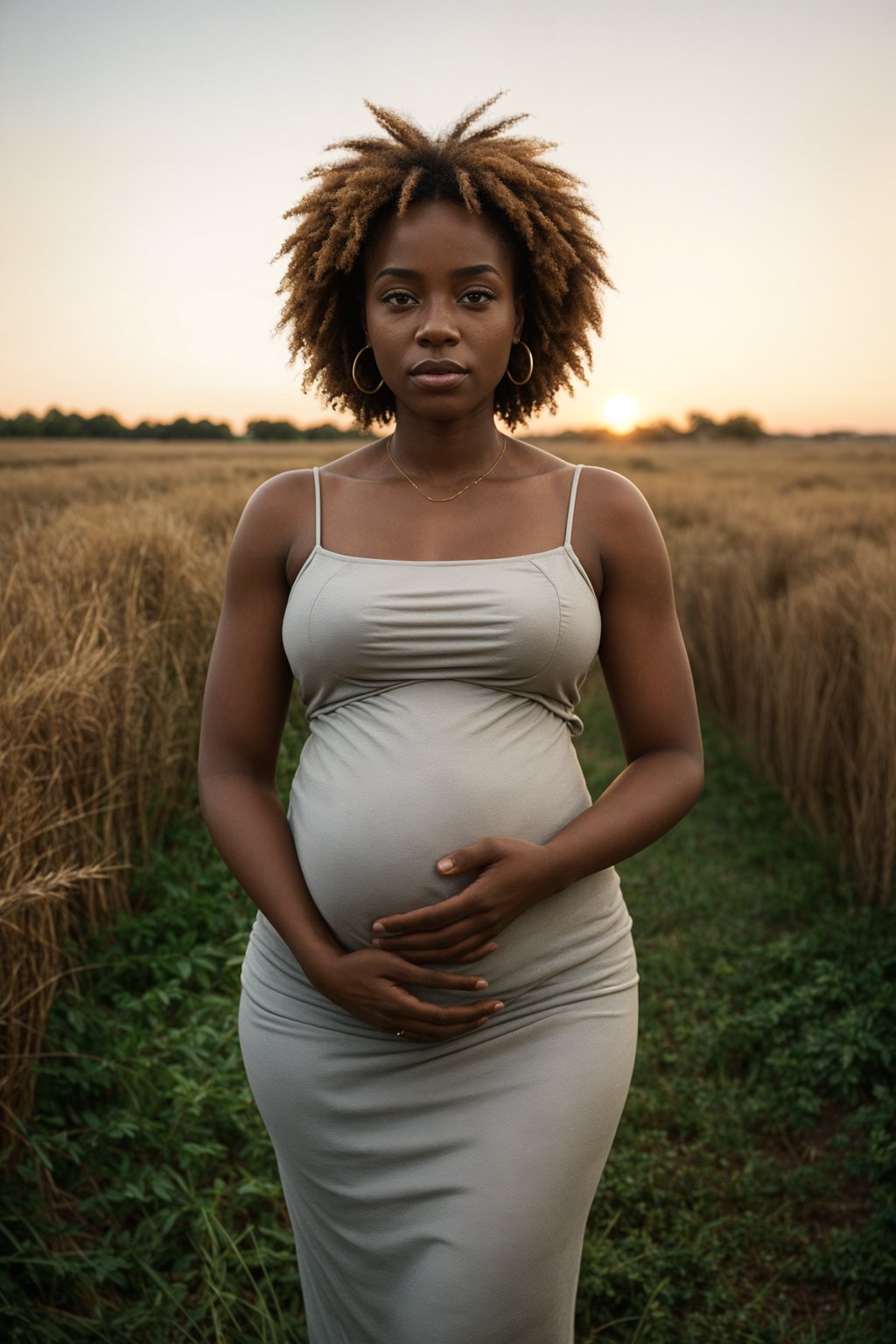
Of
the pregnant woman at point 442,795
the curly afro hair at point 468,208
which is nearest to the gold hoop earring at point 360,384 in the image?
the curly afro hair at point 468,208

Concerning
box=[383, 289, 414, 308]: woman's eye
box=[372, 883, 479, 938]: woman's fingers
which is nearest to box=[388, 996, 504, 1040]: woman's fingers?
box=[372, 883, 479, 938]: woman's fingers

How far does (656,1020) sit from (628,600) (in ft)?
9.50

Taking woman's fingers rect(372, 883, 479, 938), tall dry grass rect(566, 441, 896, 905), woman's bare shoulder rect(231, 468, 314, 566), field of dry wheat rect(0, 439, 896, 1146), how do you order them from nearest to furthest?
woman's fingers rect(372, 883, 479, 938) → woman's bare shoulder rect(231, 468, 314, 566) → field of dry wheat rect(0, 439, 896, 1146) → tall dry grass rect(566, 441, 896, 905)

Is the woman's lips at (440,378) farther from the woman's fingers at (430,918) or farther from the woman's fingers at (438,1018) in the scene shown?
the woman's fingers at (438,1018)

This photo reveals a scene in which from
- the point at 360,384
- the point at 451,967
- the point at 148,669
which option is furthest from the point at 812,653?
the point at 451,967

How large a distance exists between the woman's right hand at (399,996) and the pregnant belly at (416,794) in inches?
3.1

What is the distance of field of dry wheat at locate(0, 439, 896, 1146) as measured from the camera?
116 inches

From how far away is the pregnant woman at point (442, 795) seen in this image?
1.59 m

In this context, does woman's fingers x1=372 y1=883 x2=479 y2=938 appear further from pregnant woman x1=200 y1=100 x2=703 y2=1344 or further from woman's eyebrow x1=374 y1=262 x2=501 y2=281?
woman's eyebrow x1=374 y1=262 x2=501 y2=281

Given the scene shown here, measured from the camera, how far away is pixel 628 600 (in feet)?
5.70

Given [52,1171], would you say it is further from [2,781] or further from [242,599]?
[242,599]

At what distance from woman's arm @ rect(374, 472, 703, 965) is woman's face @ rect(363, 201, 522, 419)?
0.27 metres

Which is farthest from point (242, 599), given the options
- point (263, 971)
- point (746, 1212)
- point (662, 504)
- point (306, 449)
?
point (306, 449)

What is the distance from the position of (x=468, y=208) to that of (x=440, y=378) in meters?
0.30
